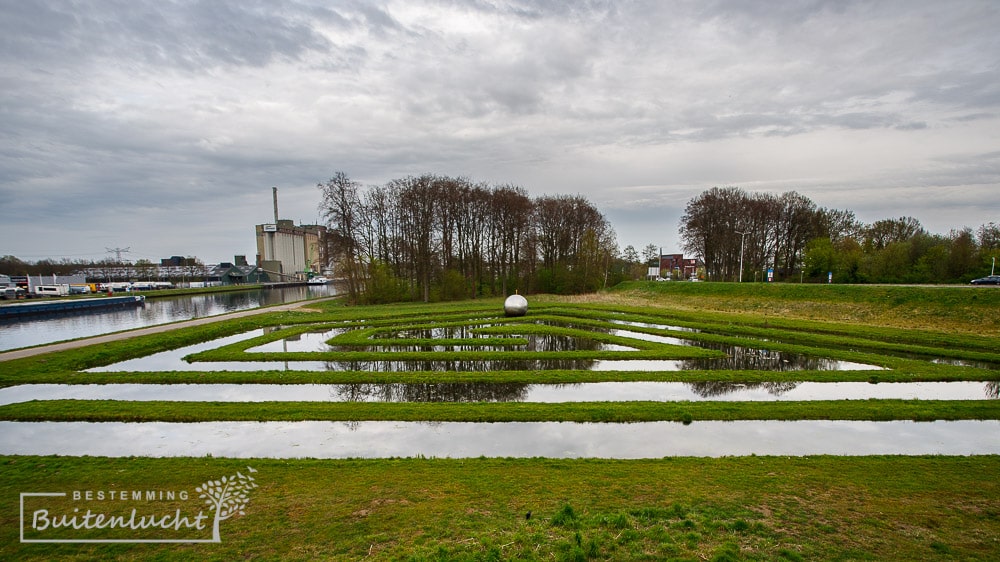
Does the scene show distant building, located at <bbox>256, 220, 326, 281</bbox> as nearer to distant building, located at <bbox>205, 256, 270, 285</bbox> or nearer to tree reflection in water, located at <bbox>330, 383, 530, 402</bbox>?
distant building, located at <bbox>205, 256, 270, 285</bbox>

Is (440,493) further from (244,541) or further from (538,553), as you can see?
(244,541)

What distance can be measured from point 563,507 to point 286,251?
170m

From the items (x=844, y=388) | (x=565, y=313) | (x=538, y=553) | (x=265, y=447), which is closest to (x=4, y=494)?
(x=265, y=447)

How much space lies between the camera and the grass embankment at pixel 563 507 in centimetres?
605

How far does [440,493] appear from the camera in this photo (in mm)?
7801

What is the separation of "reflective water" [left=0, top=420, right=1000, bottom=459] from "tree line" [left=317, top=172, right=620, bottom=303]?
39.4 metres

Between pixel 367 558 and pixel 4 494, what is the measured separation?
732cm

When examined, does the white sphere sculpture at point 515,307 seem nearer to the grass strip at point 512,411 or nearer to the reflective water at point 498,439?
the grass strip at point 512,411

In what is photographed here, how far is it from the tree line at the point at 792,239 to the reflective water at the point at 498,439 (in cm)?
5298

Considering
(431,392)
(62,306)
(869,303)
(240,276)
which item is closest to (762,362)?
(431,392)

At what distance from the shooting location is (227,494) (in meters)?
7.88

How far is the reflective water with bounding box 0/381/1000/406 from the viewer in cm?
1405

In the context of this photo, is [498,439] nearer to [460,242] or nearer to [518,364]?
[518,364]

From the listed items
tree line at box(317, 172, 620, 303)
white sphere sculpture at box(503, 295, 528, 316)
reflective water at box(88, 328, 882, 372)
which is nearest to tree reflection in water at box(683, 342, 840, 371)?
reflective water at box(88, 328, 882, 372)
